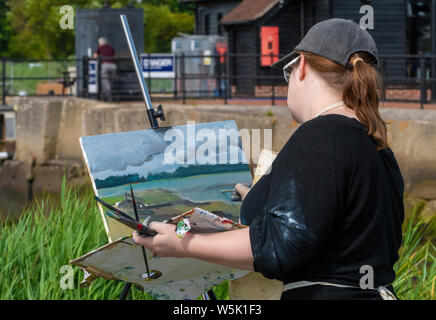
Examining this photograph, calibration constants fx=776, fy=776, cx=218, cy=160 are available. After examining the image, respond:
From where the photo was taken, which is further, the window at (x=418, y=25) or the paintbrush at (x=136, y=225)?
the window at (x=418, y=25)

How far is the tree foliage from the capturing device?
35.7 metres

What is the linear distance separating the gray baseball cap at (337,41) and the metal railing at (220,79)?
11.0 m

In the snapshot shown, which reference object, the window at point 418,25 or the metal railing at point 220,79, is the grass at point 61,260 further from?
the window at point 418,25

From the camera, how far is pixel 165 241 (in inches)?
88.7

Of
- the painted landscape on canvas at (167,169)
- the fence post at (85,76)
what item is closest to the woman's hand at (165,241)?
the painted landscape on canvas at (167,169)

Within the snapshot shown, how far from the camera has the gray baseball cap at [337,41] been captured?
7.09 ft

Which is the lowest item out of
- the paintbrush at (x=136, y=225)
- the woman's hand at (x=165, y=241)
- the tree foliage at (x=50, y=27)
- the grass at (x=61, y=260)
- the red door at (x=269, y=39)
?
the grass at (x=61, y=260)

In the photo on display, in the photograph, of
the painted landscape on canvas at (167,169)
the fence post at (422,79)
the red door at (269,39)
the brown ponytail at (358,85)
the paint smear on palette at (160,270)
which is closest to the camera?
the brown ponytail at (358,85)

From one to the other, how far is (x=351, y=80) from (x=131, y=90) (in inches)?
626

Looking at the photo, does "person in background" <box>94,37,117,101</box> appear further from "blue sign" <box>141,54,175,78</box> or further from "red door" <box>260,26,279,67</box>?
"red door" <box>260,26,279,67</box>

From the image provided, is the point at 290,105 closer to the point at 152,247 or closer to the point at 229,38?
the point at 152,247

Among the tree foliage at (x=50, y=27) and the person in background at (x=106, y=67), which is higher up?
the tree foliage at (x=50, y=27)

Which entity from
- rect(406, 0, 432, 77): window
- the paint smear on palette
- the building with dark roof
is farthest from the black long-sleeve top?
rect(406, 0, 432, 77): window
